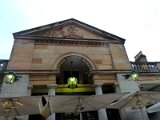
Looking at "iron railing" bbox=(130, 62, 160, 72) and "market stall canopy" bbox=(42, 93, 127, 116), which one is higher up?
"iron railing" bbox=(130, 62, 160, 72)

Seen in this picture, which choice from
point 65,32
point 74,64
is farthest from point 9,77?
point 65,32

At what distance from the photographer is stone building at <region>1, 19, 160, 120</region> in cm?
1160

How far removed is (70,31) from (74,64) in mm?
2767

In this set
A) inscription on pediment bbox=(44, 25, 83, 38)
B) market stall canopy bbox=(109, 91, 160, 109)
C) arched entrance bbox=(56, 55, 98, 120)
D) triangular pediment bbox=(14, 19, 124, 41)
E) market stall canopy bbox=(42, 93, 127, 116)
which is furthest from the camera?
inscription on pediment bbox=(44, 25, 83, 38)

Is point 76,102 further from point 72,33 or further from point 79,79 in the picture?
point 72,33

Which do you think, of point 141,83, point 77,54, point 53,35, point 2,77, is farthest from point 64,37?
point 141,83

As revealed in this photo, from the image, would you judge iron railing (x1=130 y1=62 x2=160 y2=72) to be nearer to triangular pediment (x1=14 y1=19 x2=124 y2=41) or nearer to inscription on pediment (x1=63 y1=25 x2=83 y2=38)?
triangular pediment (x1=14 y1=19 x2=124 y2=41)

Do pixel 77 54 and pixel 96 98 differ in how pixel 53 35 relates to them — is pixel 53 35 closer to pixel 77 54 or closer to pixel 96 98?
pixel 77 54

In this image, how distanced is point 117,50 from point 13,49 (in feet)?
26.6

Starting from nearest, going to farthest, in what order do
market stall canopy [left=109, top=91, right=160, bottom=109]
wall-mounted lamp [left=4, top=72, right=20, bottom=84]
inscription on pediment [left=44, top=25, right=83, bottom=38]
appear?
market stall canopy [left=109, top=91, right=160, bottom=109], wall-mounted lamp [left=4, top=72, right=20, bottom=84], inscription on pediment [left=44, top=25, right=83, bottom=38]

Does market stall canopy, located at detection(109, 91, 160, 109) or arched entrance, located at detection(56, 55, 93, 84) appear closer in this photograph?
market stall canopy, located at detection(109, 91, 160, 109)

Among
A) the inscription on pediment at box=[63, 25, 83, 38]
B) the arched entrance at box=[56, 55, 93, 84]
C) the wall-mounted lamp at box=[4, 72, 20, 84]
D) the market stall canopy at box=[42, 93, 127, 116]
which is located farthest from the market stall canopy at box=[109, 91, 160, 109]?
the inscription on pediment at box=[63, 25, 83, 38]

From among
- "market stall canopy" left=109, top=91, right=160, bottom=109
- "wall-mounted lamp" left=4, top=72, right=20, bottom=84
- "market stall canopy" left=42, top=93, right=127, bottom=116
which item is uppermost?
"wall-mounted lamp" left=4, top=72, right=20, bottom=84

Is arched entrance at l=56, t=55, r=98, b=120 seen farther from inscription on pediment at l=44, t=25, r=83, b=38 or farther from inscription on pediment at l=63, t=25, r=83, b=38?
inscription on pediment at l=44, t=25, r=83, b=38
